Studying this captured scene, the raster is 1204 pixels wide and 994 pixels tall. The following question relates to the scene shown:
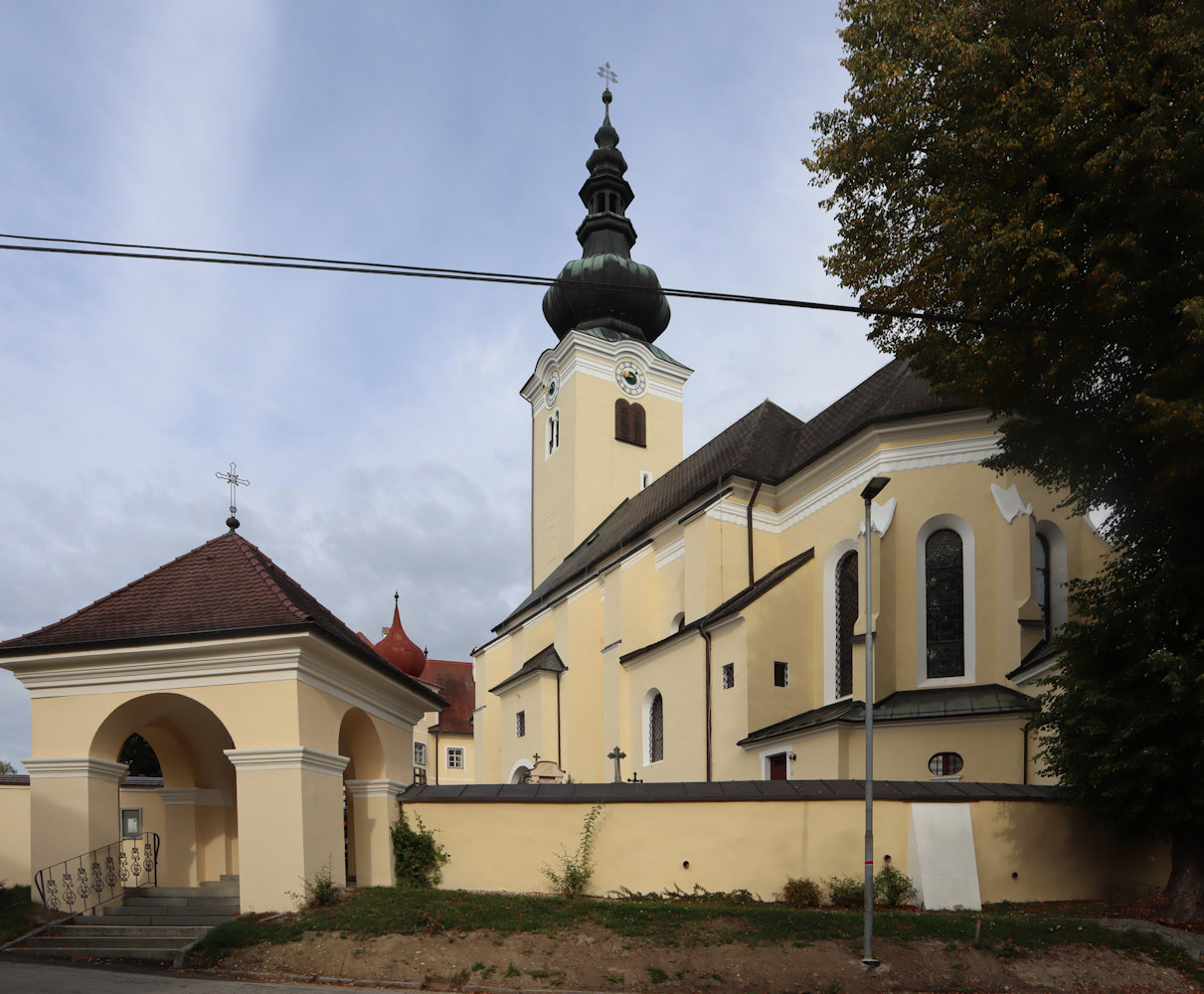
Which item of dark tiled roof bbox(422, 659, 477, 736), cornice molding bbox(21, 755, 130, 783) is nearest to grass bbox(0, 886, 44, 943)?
cornice molding bbox(21, 755, 130, 783)

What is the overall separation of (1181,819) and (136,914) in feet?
40.6

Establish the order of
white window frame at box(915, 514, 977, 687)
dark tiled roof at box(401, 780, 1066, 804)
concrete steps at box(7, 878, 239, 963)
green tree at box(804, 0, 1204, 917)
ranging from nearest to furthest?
green tree at box(804, 0, 1204, 917) → concrete steps at box(7, 878, 239, 963) → dark tiled roof at box(401, 780, 1066, 804) → white window frame at box(915, 514, 977, 687)

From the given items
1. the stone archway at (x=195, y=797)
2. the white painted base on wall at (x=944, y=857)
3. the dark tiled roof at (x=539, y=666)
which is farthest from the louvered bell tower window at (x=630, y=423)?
the white painted base on wall at (x=944, y=857)

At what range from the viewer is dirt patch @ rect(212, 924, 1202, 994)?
10469 millimetres

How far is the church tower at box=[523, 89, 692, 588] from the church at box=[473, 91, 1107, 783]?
12.8ft

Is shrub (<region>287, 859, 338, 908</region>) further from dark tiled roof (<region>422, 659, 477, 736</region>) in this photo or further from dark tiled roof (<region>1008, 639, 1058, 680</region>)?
dark tiled roof (<region>422, 659, 477, 736</region>)

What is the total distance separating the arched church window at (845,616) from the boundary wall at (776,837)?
295 inches

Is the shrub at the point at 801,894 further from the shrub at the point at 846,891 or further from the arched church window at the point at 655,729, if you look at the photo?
the arched church window at the point at 655,729

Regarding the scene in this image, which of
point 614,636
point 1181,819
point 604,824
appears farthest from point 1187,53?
point 614,636

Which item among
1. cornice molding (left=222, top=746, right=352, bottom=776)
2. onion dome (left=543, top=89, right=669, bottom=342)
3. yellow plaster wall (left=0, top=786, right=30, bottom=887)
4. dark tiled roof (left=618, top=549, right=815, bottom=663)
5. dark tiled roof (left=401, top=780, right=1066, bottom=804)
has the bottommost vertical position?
yellow plaster wall (left=0, top=786, right=30, bottom=887)

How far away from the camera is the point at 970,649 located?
795 inches

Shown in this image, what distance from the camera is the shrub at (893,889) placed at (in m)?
13.7

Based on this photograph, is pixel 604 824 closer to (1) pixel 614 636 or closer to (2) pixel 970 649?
(2) pixel 970 649

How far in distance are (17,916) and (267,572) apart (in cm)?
482
